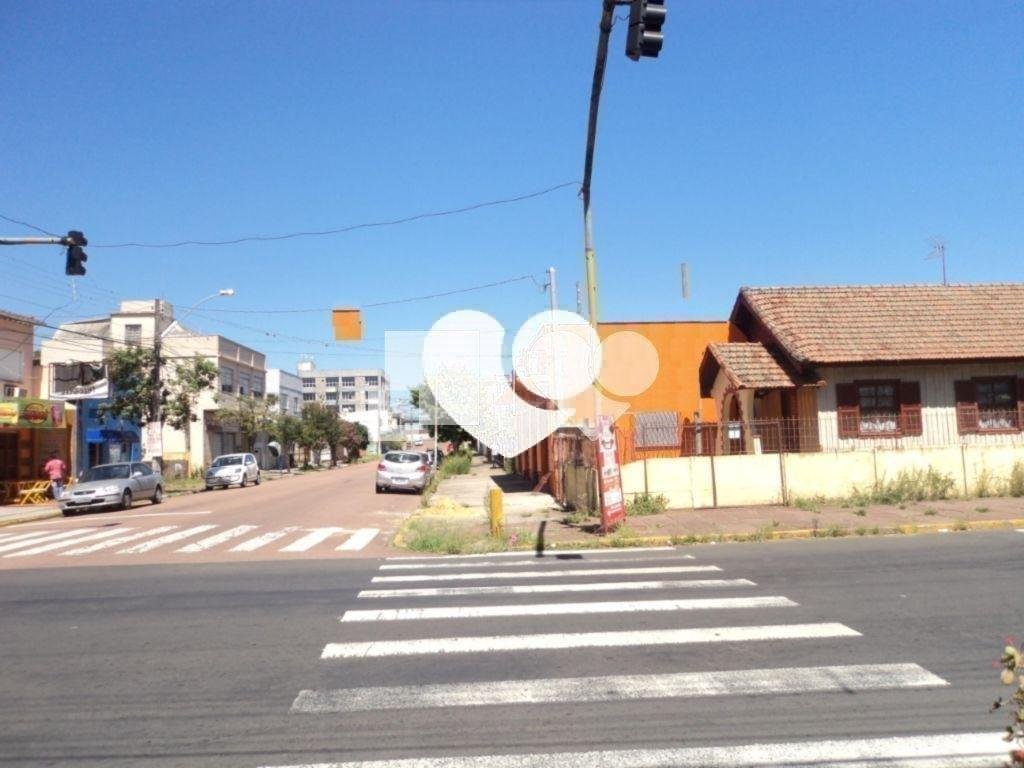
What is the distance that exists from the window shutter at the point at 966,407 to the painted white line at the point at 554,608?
1477cm

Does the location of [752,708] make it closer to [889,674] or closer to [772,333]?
[889,674]

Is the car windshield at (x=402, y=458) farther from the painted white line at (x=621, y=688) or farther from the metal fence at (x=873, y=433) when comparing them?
the painted white line at (x=621, y=688)

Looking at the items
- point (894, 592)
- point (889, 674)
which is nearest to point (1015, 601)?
point (894, 592)

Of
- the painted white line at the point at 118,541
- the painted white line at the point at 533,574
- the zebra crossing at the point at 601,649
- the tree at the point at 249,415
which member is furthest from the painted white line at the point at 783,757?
the tree at the point at 249,415

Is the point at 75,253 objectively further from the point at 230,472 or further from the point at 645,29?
the point at 230,472

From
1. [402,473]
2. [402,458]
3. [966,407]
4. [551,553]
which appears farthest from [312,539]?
[966,407]

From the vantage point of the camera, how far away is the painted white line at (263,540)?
15.3 metres

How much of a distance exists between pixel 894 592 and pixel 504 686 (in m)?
5.50

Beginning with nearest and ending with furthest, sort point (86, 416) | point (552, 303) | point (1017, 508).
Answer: point (1017, 508), point (552, 303), point (86, 416)

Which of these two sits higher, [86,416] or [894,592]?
[86,416]

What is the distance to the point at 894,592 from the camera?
9352 millimetres

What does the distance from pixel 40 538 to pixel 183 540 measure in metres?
4.18

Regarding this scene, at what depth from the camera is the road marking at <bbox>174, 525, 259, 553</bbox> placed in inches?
608

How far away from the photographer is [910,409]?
21.0m
